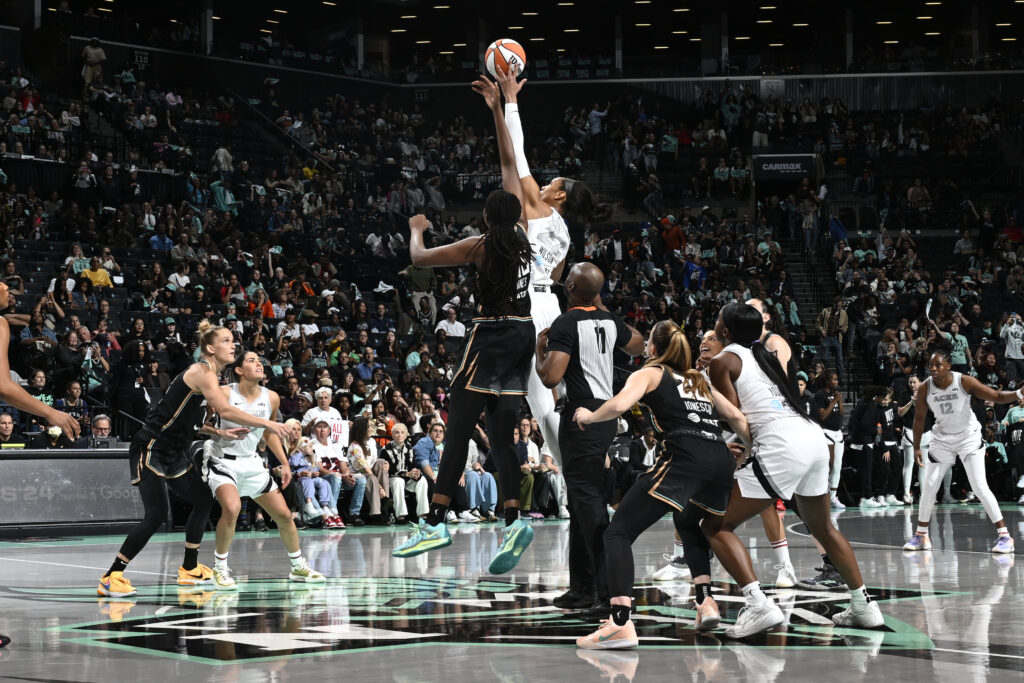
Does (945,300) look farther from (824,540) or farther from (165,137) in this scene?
(824,540)

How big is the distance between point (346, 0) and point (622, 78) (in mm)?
8622

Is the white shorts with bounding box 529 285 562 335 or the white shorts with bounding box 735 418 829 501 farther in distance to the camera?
the white shorts with bounding box 529 285 562 335

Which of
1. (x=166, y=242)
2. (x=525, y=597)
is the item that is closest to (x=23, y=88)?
(x=166, y=242)

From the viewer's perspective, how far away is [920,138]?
108 feet

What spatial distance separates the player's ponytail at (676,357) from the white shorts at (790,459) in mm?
408

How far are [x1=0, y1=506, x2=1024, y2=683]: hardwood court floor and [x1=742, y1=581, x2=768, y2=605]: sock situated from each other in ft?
0.66

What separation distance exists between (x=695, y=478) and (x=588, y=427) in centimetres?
68

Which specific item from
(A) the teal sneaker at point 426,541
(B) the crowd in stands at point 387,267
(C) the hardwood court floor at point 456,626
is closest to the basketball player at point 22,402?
(C) the hardwood court floor at point 456,626

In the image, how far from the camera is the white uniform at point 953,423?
1144 cm

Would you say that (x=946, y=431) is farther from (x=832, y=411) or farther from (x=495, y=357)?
(x=495, y=357)

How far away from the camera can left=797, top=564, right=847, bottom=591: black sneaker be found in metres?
8.24

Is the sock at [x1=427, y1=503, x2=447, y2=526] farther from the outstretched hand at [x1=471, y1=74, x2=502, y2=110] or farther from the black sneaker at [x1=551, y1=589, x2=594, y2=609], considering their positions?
the outstretched hand at [x1=471, y1=74, x2=502, y2=110]

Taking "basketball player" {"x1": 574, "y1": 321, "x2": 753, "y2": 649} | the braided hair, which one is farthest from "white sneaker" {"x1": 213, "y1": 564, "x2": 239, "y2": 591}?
"basketball player" {"x1": 574, "y1": 321, "x2": 753, "y2": 649}

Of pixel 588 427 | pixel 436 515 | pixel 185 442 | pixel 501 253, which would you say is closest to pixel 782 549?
pixel 588 427
